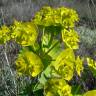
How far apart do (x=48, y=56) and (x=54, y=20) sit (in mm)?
140

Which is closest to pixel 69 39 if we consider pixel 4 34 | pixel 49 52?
pixel 49 52

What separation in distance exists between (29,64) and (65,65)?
0.43 ft

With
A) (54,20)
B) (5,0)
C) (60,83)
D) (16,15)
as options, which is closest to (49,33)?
(54,20)

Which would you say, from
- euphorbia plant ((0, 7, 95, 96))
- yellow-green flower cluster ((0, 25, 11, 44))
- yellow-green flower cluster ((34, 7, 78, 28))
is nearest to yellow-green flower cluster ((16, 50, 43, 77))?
euphorbia plant ((0, 7, 95, 96))

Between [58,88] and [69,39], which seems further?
[69,39]

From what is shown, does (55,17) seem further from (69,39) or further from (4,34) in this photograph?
(4,34)

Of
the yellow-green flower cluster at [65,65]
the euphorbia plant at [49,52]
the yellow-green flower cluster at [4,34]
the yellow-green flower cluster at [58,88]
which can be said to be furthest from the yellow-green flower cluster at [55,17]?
the yellow-green flower cluster at [4,34]

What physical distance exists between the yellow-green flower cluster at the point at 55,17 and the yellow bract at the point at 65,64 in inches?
4.6

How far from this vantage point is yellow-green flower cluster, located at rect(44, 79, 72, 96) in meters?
1.58

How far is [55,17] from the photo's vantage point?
1718mm

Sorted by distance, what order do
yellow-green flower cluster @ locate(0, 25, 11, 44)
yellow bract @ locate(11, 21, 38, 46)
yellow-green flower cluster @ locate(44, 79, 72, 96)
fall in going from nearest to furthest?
1. yellow-green flower cluster @ locate(44, 79, 72, 96)
2. yellow bract @ locate(11, 21, 38, 46)
3. yellow-green flower cluster @ locate(0, 25, 11, 44)

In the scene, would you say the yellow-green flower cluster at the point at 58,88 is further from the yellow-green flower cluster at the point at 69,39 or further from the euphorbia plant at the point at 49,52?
the yellow-green flower cluster at the point at 69,39

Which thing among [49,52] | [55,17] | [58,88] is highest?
[55,17]

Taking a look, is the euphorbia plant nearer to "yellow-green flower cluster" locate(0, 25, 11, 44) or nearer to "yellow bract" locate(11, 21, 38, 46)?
"yellow bract" locate(11, 21, 38, 46)
